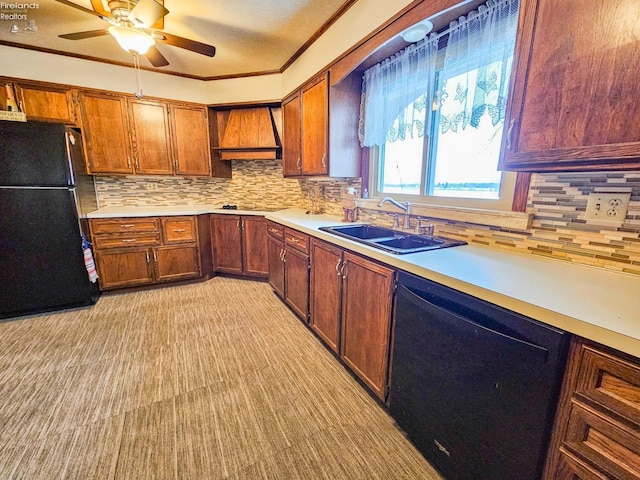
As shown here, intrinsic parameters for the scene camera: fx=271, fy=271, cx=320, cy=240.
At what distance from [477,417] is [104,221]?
3541 mm

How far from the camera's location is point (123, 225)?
296cm

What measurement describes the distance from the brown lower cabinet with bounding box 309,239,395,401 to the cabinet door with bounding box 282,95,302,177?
121 centimetres

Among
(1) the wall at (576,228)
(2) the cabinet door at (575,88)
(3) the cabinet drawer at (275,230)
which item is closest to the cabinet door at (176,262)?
(3) the cabinet drawer at (275,230)

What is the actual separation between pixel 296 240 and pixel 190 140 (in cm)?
221

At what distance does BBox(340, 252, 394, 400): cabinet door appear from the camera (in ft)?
4.60

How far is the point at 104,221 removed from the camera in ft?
9.47

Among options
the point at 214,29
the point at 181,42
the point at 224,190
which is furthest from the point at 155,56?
the point at 224,190

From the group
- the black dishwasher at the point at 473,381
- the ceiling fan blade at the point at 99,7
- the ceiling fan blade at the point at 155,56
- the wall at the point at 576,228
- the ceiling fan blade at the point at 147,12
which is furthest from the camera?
the ceiling fan blade at the point at 155,56

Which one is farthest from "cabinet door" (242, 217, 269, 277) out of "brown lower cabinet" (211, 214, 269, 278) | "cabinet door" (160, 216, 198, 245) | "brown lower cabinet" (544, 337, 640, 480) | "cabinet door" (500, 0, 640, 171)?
"brown lower cabinet" (544, 337, 640, 480)

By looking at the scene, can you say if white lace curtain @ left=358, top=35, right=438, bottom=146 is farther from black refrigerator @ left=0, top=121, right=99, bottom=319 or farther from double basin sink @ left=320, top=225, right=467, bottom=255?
black refrigerator @ left=0, top=121, right=99, bottom=319

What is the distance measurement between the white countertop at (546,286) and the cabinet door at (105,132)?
127 inches

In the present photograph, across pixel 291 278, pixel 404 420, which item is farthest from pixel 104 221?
pixel 404 420

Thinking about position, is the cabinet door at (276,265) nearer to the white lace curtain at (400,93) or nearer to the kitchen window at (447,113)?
the kitchen window at (447,113)

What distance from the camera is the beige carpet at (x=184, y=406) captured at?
121 cm
